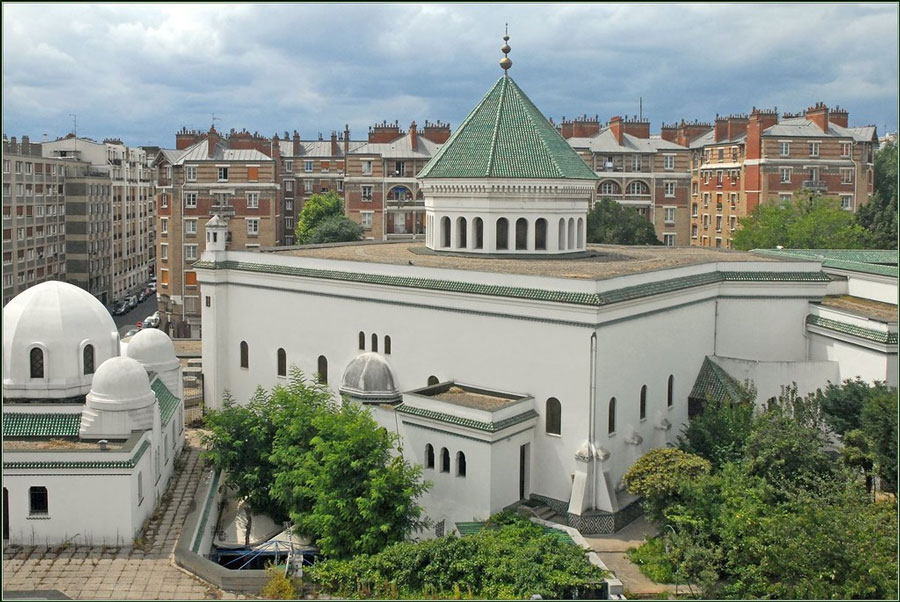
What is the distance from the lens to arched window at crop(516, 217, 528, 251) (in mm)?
27916

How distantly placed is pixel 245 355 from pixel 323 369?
12.4ft

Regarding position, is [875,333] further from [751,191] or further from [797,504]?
[751,191]

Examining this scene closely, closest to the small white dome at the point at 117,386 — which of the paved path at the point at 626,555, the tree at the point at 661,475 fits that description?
the paved path at the point at 626,555

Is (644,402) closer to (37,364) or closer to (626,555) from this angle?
(626,555)

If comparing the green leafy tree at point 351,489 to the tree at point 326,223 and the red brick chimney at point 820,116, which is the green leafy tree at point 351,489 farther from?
the red brick chimney at point 820,116

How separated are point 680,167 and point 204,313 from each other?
37.3m

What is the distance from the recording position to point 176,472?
25.1 m

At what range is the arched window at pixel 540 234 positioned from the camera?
91.7ft

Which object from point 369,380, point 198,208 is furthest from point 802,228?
point 198,208

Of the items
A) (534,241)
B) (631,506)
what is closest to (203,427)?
(534,241)

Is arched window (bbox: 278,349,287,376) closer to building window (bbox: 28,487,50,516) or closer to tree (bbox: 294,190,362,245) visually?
building window (bbox: 28,487,50,516)

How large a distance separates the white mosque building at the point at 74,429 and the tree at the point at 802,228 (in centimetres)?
3242

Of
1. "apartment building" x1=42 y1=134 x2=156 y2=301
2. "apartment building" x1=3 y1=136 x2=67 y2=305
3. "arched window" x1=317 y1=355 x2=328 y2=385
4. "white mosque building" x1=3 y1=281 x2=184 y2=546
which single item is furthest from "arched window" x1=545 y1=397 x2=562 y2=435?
"apartment building" x1=42 y1=134 x2=156 y2=301

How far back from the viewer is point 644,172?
187 ft
